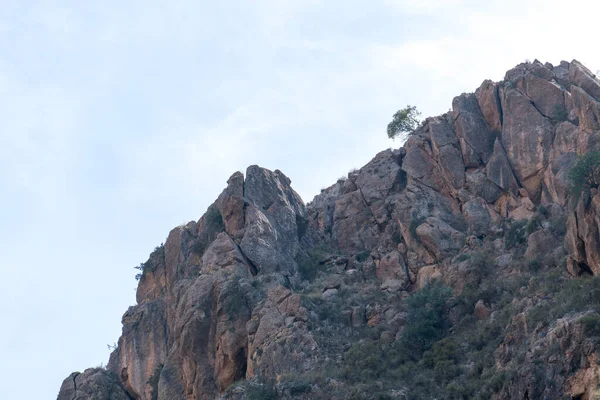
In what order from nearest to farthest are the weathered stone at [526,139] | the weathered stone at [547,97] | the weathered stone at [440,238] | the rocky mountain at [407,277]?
the rocky mountain at [407,277]
the weathered stone at [440,238]
the weathered stone at [526,139]
the weathered stone at [547,97]

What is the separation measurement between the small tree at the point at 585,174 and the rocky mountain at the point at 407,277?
890 millimetres

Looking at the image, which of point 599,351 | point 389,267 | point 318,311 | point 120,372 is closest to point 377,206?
point 389,267

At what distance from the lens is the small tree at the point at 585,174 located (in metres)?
52.4

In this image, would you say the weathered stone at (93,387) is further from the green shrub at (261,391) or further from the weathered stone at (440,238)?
the weathered stone at (440,238)

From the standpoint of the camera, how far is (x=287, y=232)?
223 feet

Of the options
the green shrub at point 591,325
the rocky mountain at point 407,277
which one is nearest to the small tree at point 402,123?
the rocky mountain at point 407,277

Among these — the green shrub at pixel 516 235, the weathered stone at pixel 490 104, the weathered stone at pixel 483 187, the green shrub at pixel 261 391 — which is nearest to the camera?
the green shrub at pixel 261 391

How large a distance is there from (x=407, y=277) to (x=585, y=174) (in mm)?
13405

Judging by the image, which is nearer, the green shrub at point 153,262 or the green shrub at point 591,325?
the green shrub at point 591,325

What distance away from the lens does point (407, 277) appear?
203 ft

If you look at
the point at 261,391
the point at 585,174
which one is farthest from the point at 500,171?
the point at 261,391

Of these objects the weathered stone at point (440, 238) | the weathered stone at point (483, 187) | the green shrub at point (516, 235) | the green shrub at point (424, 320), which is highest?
the weathered stone at point (483, 187)

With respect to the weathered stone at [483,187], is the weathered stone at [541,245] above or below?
below

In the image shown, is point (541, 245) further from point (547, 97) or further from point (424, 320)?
point (547, 97)
